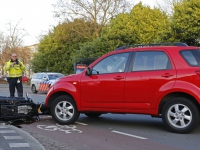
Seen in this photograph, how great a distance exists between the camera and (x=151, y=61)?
7602mm

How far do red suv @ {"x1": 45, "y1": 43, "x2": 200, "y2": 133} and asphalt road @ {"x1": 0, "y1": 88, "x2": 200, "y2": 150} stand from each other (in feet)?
1.21

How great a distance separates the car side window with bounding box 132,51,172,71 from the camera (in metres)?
7.44

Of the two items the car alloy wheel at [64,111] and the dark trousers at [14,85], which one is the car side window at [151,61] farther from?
the dark trousers at [14,85]

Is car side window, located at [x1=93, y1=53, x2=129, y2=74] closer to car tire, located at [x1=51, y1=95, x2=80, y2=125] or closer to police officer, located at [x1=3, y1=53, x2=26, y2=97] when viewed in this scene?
car tire, located at [x1=51, y1=95, x2=80, y2=125]

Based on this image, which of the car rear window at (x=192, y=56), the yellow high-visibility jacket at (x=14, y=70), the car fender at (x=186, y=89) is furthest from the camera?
the yellow high-visibility jacket at (x=14, y=70)

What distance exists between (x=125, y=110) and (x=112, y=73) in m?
0.90

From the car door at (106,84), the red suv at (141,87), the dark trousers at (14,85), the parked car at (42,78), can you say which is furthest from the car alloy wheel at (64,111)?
the parked car at (42,78)

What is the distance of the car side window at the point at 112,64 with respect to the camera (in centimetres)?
792

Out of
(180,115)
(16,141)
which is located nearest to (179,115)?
(180,115)

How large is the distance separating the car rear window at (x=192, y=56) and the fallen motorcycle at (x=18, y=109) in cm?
389

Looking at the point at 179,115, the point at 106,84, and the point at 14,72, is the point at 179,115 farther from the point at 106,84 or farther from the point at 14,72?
the point at 14,72

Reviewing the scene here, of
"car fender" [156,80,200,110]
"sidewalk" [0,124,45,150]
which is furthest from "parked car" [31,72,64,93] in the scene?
"car fender" [156,80,200,110]

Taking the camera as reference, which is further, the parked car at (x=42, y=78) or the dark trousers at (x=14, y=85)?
the parked car at (x=42, y=78)

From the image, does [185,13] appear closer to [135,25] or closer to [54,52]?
[135,25]
